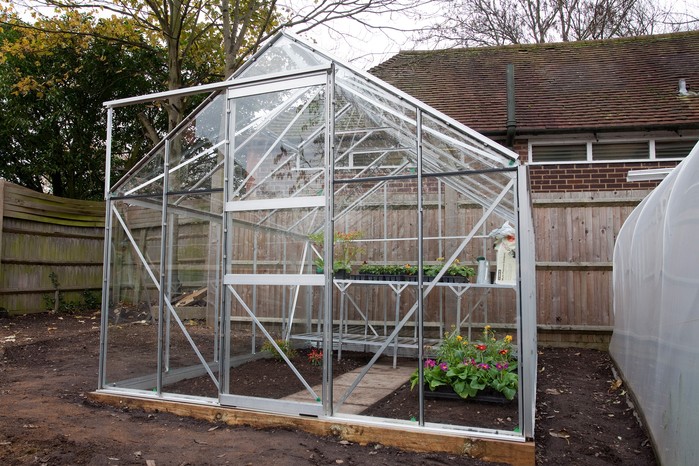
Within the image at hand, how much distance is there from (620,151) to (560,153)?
0.92 m

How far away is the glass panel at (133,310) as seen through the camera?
5172 mm

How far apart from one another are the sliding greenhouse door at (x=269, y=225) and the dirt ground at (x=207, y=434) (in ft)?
1.51

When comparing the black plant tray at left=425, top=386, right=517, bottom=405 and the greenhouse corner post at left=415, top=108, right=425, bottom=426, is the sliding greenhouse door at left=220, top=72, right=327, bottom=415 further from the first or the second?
the black plant tray at left=425, top=386, right=517, bottom=405

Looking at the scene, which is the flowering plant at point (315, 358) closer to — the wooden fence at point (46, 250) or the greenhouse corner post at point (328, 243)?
the greenhouse corner post at point (328, 243)

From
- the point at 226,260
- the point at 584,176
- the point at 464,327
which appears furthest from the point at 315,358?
the point at 584,176

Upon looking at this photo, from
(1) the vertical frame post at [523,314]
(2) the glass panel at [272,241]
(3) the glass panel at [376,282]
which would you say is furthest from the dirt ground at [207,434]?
(2) the glass panel at [272,241]

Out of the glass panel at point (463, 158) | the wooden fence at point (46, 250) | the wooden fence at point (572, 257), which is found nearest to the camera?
the glass panel at point (463, 158)

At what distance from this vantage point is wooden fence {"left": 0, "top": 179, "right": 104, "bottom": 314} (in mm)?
8641

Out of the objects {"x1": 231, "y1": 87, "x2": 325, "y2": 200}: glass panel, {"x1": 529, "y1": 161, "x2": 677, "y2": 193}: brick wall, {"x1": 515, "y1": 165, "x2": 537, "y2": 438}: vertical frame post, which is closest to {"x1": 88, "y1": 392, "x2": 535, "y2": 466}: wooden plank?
{"x1": 515, "y1": 165, "x2": 537, "y2": 438}: vertical frame post

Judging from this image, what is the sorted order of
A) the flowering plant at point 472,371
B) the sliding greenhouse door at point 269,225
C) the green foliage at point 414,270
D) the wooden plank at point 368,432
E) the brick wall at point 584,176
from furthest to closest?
the brick wall at point 584,176
the green foliage at point 414,270
the flowering plant at point 472,371
the sliding greenhouse door at point 269,225
the wooden plank at point 368,432

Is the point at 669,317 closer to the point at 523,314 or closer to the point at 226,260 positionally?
the point at 523,314

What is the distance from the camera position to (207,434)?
4230mm

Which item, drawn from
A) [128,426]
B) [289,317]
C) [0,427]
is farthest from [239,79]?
[0,427]

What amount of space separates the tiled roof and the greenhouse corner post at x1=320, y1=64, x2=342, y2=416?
492 cm
